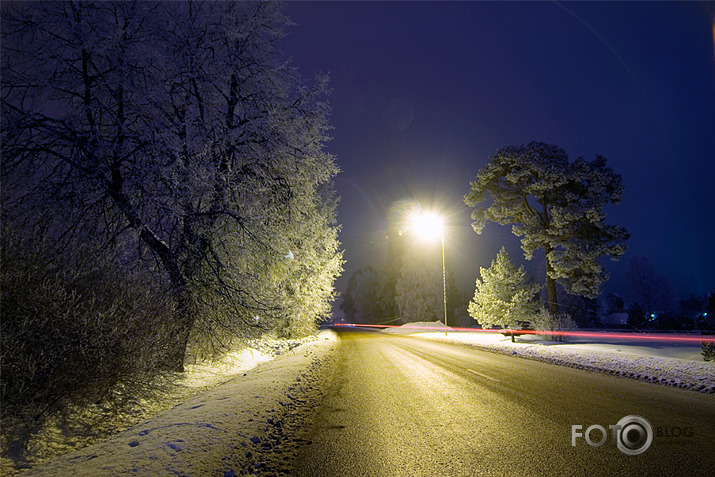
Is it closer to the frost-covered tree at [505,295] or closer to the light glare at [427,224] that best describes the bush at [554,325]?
the frost-covered tree at [505,295]

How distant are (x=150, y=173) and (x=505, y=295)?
25953mm

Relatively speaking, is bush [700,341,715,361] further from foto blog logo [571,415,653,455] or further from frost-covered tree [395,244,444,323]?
frost-covered tree [395,244,444,323]

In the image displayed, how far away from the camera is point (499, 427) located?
4.90 m

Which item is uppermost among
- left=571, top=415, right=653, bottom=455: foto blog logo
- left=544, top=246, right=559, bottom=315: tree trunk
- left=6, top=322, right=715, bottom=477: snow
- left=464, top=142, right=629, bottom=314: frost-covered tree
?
left=464, top=142, right=629, bottom=314: frost-covered tree

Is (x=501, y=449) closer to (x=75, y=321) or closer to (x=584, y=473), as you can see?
(x=584, y=473)

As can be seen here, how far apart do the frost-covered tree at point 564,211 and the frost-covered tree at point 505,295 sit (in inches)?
94.5

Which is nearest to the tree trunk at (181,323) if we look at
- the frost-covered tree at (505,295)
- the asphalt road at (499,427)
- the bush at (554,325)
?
the asphalt road at (499,427)

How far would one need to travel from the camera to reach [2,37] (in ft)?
25.9

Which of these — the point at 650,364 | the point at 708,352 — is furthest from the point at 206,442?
the point at 708,352

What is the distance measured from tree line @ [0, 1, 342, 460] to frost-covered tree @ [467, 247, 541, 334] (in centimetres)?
2104

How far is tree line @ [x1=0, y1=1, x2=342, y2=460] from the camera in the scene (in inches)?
235

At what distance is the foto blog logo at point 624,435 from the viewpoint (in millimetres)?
4215

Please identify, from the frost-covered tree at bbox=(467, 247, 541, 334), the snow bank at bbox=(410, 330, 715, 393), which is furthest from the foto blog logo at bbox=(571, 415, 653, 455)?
the frost-covered tree at bbox=(467, 247, 541, 334)

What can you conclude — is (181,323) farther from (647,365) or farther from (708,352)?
(708,352)
